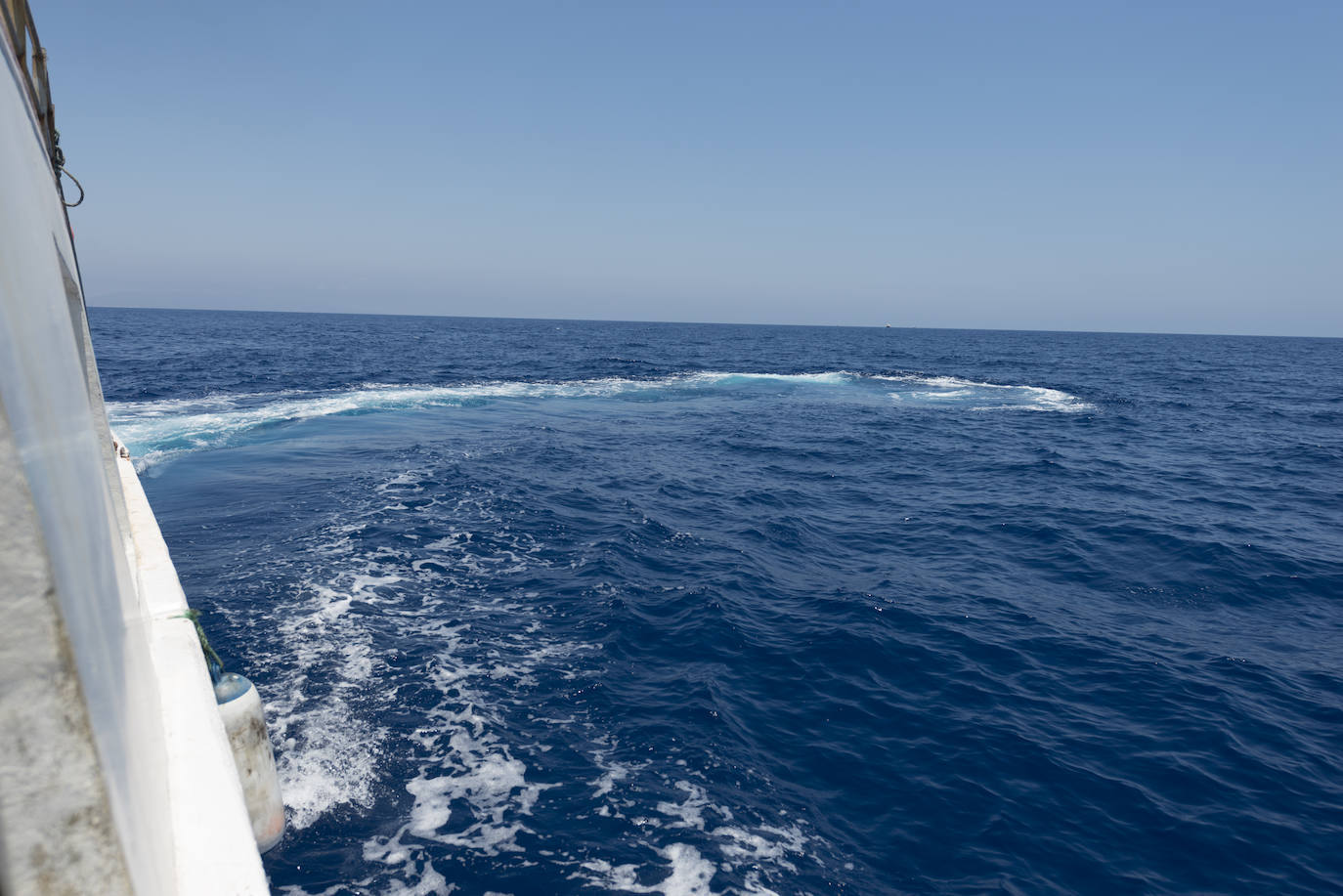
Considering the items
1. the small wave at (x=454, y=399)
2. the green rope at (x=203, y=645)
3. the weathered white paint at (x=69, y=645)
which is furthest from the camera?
the small wave at (x=454, y=399)

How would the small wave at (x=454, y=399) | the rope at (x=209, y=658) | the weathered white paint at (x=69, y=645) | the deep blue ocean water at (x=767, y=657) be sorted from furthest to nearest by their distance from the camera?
1. the small wave at (x=454, y=399)
2. the deep blue ocean water at (x=767, y=657)
3. the rope at (x=209, y=658)
4. the weathered white paint at (x=69, y=645)

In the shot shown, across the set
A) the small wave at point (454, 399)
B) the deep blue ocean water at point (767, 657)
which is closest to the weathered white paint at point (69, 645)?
the deep blue ocean water at point (767, 657)

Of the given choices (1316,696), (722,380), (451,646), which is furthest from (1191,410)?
(451,646)

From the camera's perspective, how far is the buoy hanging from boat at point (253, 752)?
7.04m

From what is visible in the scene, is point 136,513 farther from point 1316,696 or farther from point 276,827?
point 1316,696

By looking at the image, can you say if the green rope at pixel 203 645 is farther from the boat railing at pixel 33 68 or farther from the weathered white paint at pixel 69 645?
the boat railing at pixel 33 68

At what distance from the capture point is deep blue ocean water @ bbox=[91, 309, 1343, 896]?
328 inches

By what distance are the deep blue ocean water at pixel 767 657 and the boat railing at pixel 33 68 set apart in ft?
27.1

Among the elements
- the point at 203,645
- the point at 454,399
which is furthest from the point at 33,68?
the point at 454,399

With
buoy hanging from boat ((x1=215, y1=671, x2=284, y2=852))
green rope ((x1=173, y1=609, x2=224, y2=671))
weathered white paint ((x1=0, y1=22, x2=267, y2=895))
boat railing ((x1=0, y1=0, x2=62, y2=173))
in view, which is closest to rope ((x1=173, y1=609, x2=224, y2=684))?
green rope ((x1=173, y1=609, x2=224, y2=671))

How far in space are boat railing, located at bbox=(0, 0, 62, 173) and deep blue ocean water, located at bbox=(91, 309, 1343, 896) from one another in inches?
326

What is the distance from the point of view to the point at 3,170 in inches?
104

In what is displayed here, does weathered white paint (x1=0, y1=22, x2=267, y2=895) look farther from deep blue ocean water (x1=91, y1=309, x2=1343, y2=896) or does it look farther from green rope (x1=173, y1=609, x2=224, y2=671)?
deep blue ocean water (x1=91, y1=309, x2=1343, y2=896)

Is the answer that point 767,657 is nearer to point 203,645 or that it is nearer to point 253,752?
point 253,752
